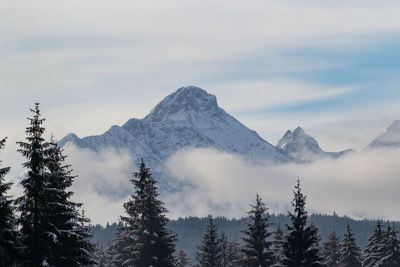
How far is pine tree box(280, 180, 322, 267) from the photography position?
165ft

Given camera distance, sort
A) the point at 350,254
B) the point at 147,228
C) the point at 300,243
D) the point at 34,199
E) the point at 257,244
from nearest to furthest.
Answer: the point at 34,199
the point at 300,243
the point at 147,228
the point at 257,244
the point at 350,254

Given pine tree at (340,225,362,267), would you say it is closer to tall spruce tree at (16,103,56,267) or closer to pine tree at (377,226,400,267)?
pine tree at (377,226,400,267)

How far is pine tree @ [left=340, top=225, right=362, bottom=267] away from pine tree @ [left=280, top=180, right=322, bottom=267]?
114 ft

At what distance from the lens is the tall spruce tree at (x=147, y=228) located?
52469 mm

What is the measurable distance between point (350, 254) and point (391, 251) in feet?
31.5

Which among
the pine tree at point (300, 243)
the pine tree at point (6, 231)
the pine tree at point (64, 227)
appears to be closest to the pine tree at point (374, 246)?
the pine tree at point (300, 243)

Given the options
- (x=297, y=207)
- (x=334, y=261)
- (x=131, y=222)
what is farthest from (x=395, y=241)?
(x=131, y=222)

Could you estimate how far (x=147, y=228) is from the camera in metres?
52.7

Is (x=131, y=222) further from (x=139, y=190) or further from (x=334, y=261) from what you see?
(x=334, y=261)

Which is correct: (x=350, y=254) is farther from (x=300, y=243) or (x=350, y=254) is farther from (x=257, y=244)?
(x=300, y=243)

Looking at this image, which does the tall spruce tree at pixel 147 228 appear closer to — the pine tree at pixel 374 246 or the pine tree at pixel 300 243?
the pine tree at pixel 300 243

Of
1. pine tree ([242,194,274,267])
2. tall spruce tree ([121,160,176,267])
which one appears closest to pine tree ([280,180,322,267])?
tall spruce tree ([121,160,176,267])

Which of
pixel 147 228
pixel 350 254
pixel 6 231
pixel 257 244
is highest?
pixel 350 254

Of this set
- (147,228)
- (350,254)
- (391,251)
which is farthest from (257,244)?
(350,254)
